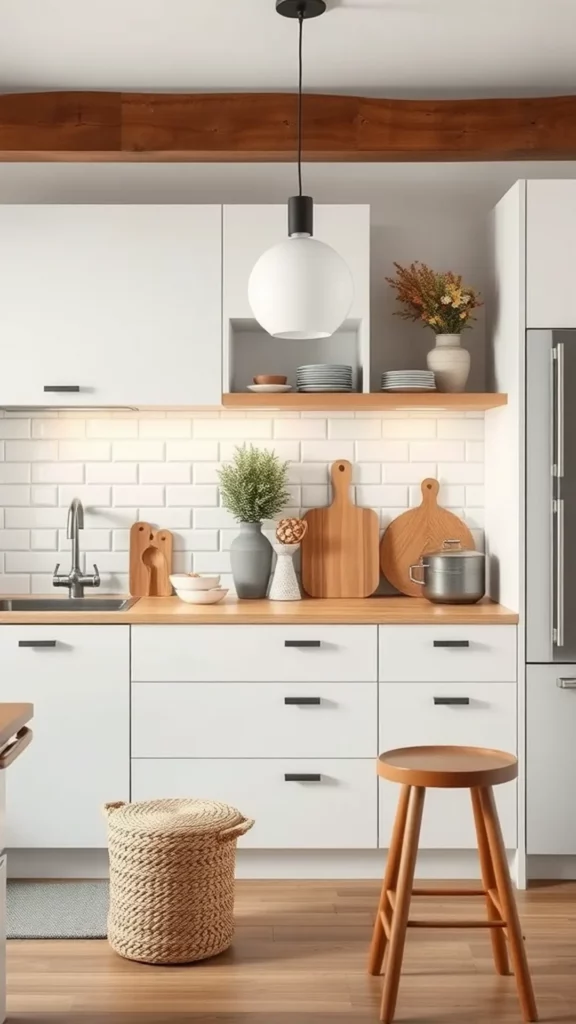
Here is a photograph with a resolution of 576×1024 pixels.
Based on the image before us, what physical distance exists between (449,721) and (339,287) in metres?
1.76

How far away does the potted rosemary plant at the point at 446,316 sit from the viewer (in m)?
4.24

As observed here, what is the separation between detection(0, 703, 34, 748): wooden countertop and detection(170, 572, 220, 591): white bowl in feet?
5.06

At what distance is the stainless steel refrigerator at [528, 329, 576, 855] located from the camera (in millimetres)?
3855

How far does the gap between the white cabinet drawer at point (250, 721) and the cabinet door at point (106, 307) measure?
3.55 ft

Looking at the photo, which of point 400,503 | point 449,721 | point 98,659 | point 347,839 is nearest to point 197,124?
point 400,503

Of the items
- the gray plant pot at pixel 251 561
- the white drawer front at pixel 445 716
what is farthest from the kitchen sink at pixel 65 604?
the white drawer front at pixel 445 716

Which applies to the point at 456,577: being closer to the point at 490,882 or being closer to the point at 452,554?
the point at 452,554

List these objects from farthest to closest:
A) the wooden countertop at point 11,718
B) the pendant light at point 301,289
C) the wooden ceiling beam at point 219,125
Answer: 1. the wooden ceiling beam at point 219,125
2. the pendant light at point 301,289
3. the wooden countertop at point 11,718

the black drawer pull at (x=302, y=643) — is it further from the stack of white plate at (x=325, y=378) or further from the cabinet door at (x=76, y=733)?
the stack of white plate at (x=325, y=378)

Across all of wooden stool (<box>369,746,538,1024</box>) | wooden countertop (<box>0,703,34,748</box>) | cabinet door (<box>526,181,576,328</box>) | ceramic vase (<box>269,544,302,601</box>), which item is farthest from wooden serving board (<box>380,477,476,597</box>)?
wooden countertop (<box>0,703,34,748</box>)

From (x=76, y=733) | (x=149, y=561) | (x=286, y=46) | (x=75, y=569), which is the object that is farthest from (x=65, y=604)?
(x=286, y=46)

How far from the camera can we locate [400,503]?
4.57 metres

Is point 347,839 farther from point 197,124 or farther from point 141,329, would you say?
point 197,124

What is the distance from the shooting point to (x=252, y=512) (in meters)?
4.39
